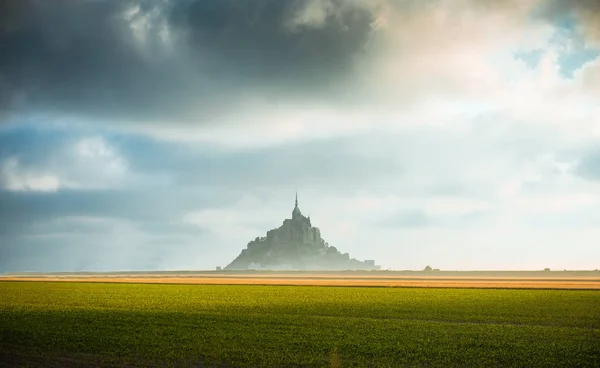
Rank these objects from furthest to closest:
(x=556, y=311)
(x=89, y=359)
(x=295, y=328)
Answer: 1. (x=556, y=311)
2. (x=295, y=328)
3. (x=89, y=359)

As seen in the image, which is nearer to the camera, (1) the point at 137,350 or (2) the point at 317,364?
(2) the point at 317,364

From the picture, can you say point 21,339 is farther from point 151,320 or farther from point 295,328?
point 295,328

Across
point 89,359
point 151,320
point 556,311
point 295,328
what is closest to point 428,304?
point 556,311

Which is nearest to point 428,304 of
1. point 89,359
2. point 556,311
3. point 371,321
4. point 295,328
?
point 556,311

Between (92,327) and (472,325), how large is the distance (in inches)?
1074

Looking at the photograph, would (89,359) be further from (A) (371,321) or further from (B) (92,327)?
(A) (371,321)

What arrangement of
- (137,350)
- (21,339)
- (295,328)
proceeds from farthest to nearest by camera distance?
(295,328) → (21,339) → (137,350)

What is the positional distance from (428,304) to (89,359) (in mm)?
39339

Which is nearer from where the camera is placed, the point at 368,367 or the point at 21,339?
the point at 368,367

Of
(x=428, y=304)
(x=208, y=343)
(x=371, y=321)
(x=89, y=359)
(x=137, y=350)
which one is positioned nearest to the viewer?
(x=89, y=359)

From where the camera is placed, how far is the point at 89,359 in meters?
25.8

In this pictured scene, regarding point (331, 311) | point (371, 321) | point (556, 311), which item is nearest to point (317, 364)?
point (371, 321)

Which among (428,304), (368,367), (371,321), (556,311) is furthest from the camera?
(428,304)

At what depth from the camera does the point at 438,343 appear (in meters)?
29.4
